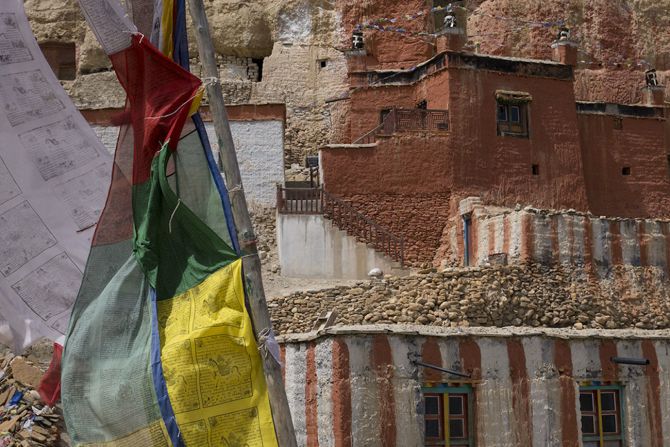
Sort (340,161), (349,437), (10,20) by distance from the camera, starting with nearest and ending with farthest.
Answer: (10,20) < (349,437) < (340,161)

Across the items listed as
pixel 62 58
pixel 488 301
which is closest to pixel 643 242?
pixel 488 301

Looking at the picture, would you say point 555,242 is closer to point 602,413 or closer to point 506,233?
point 506,233

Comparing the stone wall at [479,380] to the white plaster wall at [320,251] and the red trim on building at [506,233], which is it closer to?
the red trim on building at [506,233]

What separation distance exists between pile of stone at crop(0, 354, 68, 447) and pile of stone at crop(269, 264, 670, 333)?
5220 millimetres

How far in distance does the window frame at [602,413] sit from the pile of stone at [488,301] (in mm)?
5016

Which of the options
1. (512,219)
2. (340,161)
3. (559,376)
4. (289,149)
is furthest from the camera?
(289,149)

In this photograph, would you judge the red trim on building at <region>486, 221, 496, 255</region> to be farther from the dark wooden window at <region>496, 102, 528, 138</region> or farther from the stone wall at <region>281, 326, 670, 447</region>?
the stone wall at <region>281, 326, 670, 447</region>

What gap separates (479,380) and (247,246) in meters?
4.77

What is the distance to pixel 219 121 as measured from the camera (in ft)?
26.7

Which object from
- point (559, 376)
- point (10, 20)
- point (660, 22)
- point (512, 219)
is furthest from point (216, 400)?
point (660, 22)

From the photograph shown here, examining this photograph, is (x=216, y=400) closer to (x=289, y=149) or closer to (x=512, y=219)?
(x=512, y=219)

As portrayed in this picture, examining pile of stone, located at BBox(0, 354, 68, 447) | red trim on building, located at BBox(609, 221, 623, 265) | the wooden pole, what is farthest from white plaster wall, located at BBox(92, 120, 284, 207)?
the wooden pole

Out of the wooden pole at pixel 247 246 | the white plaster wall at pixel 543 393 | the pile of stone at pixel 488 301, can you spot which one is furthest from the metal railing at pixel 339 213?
the wooden pole at pixel 247 246

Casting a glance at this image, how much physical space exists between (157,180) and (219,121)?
66cm
